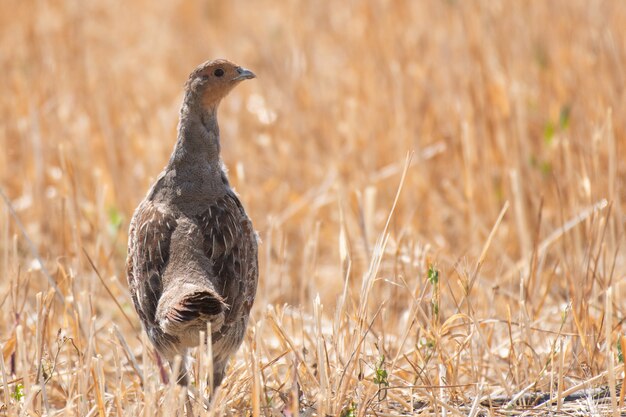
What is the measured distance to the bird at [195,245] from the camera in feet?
13.8

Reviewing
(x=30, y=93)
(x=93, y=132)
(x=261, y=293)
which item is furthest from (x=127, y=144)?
(x=261, y=293)

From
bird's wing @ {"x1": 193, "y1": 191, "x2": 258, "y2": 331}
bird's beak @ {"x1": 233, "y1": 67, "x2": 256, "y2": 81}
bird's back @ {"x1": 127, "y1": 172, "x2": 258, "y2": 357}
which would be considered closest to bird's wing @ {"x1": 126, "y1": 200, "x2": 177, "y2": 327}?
bird's back @ {"x1": 127, "y1": 172, "x2": 258, "y2": 357}

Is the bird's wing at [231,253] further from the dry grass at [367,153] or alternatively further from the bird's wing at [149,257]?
the dry grass at [367,153]

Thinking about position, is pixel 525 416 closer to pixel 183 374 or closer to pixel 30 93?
pixel 183 374

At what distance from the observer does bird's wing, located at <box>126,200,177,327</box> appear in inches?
171

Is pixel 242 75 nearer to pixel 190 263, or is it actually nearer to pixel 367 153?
pixel 190 263

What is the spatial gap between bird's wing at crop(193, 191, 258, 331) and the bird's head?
0.54 m

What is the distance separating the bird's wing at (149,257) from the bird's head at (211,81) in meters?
0.61

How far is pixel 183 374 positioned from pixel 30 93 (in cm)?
441

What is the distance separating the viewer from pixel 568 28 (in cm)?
787

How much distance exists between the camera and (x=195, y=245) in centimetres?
436

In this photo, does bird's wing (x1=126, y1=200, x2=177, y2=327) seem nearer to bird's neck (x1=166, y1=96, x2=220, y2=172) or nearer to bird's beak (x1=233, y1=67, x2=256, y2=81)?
bird's neck (x1=166, y1=96, x2=220, y2=172)

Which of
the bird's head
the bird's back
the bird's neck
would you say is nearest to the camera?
the bird's back

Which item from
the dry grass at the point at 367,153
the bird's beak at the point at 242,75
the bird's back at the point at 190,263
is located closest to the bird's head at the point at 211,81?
the bird's beak at the point at 242,75
